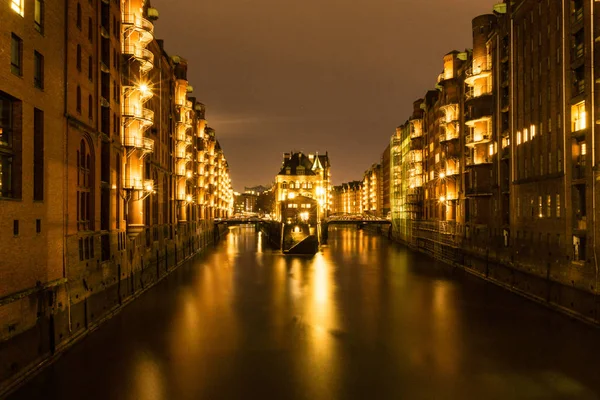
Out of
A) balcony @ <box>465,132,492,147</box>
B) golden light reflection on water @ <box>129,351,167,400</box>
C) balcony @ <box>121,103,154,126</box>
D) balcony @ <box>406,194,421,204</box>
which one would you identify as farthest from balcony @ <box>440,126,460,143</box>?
golden light reflection on water @ <box>129,351,167,400</box>

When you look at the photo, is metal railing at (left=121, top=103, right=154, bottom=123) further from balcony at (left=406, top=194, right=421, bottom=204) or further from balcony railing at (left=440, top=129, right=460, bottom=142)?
balcony at (left=406, top=194, right=421, bottom=204)

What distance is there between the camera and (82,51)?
29.5m

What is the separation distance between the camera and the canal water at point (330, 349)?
17.1 m

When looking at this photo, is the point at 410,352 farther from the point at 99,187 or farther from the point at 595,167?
the point at 99,187

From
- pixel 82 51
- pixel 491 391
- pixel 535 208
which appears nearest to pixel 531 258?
pixel 535 208

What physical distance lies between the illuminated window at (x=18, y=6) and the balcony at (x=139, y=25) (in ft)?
Result: 57.8

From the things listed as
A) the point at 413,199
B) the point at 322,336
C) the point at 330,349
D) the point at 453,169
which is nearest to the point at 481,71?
the point at 453,169

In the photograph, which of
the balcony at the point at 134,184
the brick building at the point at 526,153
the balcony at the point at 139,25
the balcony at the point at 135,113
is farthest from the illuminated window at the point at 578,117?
the balcony at the point at 139,25

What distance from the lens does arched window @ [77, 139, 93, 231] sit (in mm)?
29375

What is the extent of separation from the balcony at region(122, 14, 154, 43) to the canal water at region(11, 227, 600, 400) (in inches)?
785

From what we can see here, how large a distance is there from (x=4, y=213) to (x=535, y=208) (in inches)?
1448

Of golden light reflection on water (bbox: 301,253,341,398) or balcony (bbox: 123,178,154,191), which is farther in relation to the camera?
balcony (bbox: 123,178,154,191)

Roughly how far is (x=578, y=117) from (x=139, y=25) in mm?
32492

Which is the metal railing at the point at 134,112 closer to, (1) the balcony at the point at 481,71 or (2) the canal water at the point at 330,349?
(2) the canal water at the point at 330,349
